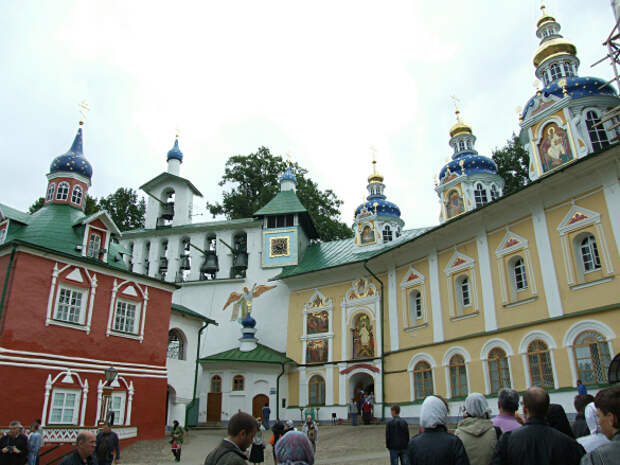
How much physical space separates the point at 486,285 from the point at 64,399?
625 inches

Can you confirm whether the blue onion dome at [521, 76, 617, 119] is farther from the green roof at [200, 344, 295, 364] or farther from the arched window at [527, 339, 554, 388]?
the green roof at [200, 344, 295, 364]

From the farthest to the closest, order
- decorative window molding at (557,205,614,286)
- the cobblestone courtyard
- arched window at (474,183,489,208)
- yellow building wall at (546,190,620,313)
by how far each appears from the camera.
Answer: arched window at (474,183,489,208) < decorative window molding at (557,205,614,286) < yellow building wall at (546,190,620,313) < the cobblestone courtyard

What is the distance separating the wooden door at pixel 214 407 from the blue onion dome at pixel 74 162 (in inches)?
502

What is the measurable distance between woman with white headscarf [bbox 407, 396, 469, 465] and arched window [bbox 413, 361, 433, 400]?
61.1 feet

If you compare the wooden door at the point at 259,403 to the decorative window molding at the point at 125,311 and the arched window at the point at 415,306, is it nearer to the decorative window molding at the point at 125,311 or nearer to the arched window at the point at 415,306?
the decorative window molding at the point at 125,311

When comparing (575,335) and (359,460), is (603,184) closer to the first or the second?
(575,335)

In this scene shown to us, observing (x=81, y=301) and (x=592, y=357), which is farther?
(x=81, y=301)

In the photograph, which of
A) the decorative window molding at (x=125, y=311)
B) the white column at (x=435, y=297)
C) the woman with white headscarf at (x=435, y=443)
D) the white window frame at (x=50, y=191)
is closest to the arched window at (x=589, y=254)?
the white column at (x=435, y=297)

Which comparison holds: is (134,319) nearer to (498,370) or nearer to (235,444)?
(498,370)

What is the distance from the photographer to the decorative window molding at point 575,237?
652 inches

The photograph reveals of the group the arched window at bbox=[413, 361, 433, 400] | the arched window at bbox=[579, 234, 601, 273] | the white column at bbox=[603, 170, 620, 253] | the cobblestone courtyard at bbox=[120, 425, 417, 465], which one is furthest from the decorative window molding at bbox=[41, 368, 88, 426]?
the white column at bbox=[603, 170, 620, 253]

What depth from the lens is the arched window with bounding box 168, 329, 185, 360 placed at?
81.7ft

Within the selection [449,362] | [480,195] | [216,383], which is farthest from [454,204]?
[216,383]

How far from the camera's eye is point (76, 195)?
23.2 m
